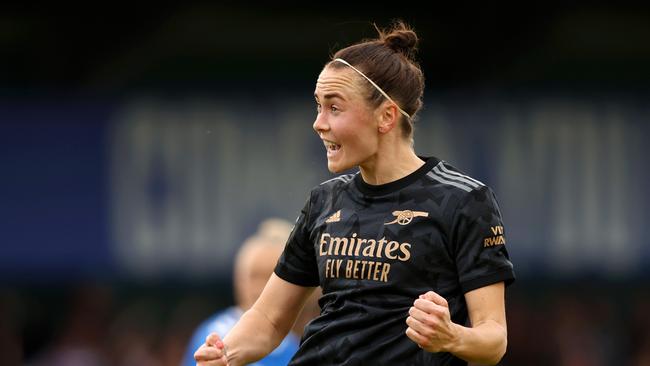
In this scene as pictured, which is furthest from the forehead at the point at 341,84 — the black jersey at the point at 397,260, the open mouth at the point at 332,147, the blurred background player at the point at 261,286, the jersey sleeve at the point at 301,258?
the blurred background player at the point at 261,286

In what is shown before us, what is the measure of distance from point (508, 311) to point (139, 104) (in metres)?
4.02

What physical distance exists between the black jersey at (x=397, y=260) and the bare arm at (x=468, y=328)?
58 mm

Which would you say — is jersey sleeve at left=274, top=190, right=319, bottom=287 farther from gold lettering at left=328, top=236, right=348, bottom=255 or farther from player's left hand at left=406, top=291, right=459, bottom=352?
player's left hand at left=406, top=291, right=459, bottom=352

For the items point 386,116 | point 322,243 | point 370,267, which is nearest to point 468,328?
point 370,267

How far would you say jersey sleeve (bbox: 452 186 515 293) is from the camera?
451 centimetres

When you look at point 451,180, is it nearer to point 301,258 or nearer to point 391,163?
point 391,163

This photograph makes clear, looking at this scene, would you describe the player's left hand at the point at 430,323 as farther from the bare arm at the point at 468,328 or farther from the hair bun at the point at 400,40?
the hair bun at the point at 400,40

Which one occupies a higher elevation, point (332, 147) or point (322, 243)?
point (332, 147)

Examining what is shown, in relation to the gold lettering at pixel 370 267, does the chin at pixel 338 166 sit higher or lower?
higher

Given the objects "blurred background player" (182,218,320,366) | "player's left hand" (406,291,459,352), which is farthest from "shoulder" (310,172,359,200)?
"blurred background player" (182,218,320,366)

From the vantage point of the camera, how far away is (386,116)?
4.80 meters

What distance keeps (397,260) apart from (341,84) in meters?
0.64

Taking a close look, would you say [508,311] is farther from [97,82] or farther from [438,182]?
[438,182]

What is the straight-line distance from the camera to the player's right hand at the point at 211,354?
476 cm
